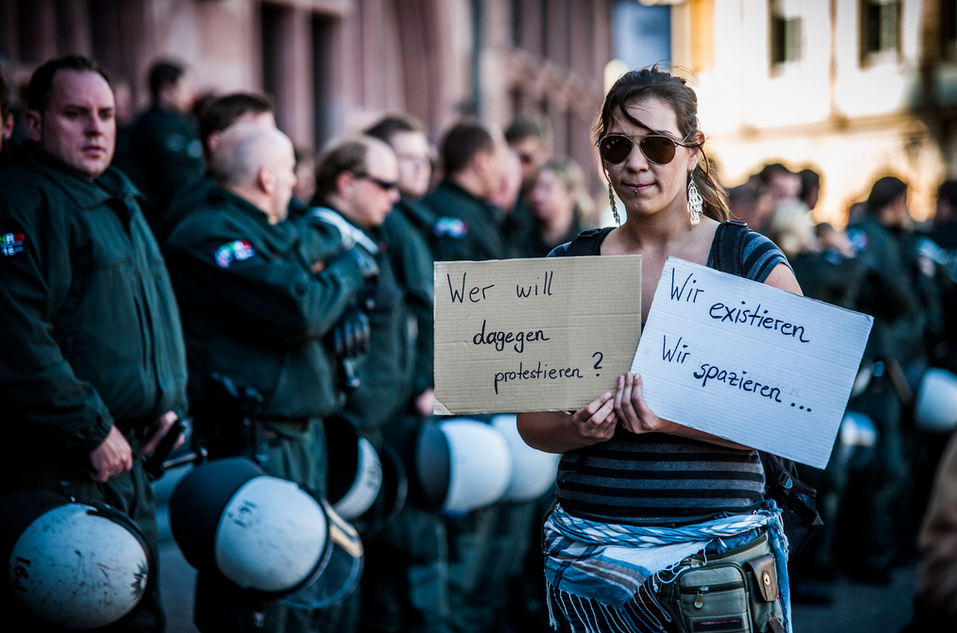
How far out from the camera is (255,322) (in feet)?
12.6

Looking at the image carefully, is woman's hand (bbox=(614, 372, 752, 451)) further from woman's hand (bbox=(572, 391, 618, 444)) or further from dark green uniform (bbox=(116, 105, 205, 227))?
dark green uniform (bbox=(116, 105, 205, 227))

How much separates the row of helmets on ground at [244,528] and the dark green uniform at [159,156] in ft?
10.8

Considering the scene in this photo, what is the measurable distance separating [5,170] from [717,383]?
2.37 m

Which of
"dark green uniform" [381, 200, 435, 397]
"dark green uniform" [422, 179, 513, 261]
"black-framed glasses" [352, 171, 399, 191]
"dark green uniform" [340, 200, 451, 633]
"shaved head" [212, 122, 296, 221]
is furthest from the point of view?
"dark green uniform" [422, 179, 513, 261]

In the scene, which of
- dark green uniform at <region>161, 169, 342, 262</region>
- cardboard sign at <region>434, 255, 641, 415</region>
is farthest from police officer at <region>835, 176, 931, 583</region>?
cardboard sign at <region>434, 255, 641, 415</region>

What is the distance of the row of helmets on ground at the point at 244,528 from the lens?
9.60 ft

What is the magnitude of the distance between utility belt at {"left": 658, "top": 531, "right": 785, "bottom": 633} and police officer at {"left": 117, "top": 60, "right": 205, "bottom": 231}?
545 centimetres

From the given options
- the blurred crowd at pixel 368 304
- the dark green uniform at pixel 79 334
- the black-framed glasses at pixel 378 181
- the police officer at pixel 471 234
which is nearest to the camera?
the dark green uniform at pixel 79 334

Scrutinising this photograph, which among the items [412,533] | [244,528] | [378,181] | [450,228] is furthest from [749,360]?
[450,228]

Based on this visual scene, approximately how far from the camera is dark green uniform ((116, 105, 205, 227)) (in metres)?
7.04

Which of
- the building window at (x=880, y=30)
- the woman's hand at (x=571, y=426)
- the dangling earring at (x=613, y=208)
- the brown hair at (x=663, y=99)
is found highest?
the building window at (x=880, y=30)

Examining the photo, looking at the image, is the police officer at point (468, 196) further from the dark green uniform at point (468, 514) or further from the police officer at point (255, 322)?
the police officer at point (255, 322)

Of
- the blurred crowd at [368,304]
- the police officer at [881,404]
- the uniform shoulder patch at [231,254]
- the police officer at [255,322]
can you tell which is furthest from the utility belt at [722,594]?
the police officer at [881,404]

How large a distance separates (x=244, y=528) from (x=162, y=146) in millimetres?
4316
